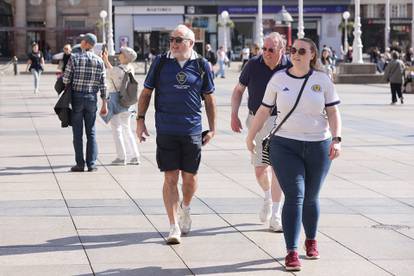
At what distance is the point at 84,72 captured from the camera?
12.9 meters

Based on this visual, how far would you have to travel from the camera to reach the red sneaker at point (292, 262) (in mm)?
7242

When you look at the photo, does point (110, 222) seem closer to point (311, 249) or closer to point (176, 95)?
point (176, 95)

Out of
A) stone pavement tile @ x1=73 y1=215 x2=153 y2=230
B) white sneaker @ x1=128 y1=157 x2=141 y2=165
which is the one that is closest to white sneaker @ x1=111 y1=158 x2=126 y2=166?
white sneaker @ x1=128 y1=157 x2=141 y2=165

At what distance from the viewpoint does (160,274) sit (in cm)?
718

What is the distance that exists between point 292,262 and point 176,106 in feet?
Answer: 6.00

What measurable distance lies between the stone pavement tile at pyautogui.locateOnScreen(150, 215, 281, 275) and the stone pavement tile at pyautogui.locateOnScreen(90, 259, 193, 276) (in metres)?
0.12

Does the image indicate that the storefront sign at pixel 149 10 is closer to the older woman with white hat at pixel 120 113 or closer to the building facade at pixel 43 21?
the building facade at pixel 43 21

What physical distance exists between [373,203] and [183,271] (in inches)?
145

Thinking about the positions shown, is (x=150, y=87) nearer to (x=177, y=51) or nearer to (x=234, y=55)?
(x=177, y=51)

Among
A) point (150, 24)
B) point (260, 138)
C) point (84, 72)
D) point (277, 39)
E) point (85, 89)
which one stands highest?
point (150, 24)

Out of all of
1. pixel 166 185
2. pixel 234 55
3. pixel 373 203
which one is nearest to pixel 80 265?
pixel 166 185

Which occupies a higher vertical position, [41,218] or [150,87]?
[150,87]

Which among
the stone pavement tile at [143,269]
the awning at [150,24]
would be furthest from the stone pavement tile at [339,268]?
the awning at [150,24]

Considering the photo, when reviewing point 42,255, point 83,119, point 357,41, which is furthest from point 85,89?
point 357,41
